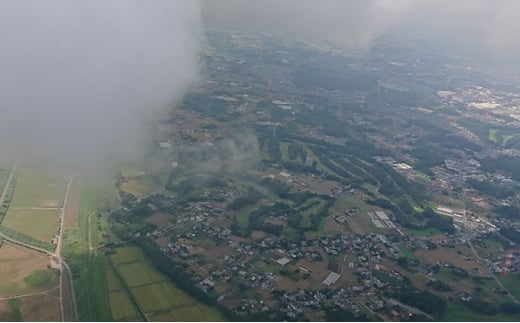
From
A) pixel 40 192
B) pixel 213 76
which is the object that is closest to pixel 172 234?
pixel 40 192

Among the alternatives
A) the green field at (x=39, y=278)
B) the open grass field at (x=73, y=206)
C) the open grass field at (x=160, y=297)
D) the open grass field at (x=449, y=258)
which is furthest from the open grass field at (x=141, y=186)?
the open grass field at (x=449, y=258)

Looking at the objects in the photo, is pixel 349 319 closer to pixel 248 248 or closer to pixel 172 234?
pixel 248 248

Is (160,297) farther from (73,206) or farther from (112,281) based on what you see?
(73,206)

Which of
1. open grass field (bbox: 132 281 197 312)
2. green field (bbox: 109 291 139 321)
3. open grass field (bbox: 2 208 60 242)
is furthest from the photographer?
open grass field (bbox: 2 208 60 242)

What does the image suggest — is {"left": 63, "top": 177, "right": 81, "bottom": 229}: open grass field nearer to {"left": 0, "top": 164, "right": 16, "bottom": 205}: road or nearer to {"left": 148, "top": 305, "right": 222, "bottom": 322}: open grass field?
{"left": 0, "top": 164, "right": 16, "bottom": 205}: road

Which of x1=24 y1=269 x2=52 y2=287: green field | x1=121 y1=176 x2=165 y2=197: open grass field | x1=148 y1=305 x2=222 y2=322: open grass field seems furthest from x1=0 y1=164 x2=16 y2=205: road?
x1=148 y1=305 x2=222 y2=322: open grass field

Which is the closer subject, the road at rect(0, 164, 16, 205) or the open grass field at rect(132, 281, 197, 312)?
the open grass field at rect(132, 281, 197, 312)
